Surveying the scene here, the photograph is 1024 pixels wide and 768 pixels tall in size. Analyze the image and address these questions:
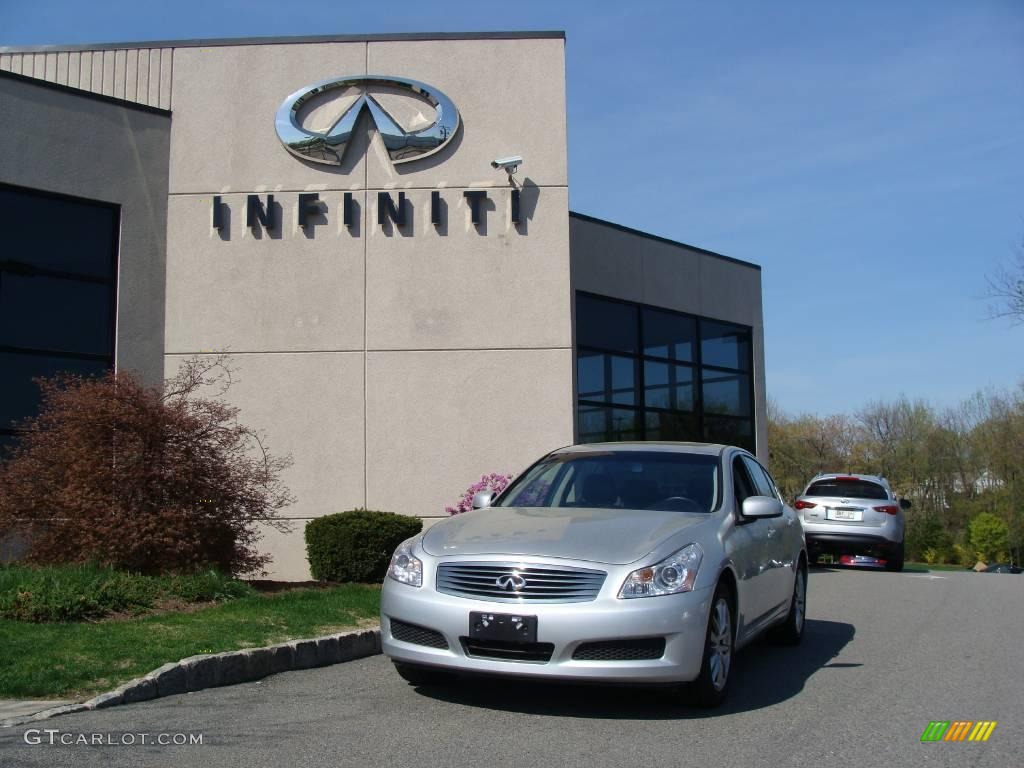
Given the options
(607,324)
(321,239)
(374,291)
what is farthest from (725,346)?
(321,239)

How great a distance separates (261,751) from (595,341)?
13.3m

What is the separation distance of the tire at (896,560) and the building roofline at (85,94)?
13.4 meters

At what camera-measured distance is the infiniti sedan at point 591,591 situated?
216 inches

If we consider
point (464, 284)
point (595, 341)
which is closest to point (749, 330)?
point (595, 341)

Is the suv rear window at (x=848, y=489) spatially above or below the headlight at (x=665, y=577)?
above

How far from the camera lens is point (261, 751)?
197 inches

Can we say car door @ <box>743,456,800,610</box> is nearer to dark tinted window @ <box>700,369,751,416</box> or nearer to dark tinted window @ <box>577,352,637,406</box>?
dark tinted window @ <box>577,352,637,406</box>

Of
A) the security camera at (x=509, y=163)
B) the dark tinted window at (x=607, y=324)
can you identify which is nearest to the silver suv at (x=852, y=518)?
the dark tinted window at (x=607, y=324)

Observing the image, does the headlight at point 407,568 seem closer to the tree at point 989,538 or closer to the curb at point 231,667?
the curb at point 231,667

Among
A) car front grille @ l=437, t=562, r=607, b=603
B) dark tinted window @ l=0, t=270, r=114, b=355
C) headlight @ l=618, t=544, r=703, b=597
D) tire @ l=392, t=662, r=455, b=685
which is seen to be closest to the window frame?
dark tinted window @ l=0, t=270, r=114, b=355

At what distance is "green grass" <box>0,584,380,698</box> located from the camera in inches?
239

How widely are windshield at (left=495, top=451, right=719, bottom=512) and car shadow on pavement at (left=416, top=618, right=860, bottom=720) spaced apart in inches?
47.4

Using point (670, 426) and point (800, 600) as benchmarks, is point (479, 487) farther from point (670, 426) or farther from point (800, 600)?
point (670, 426)
